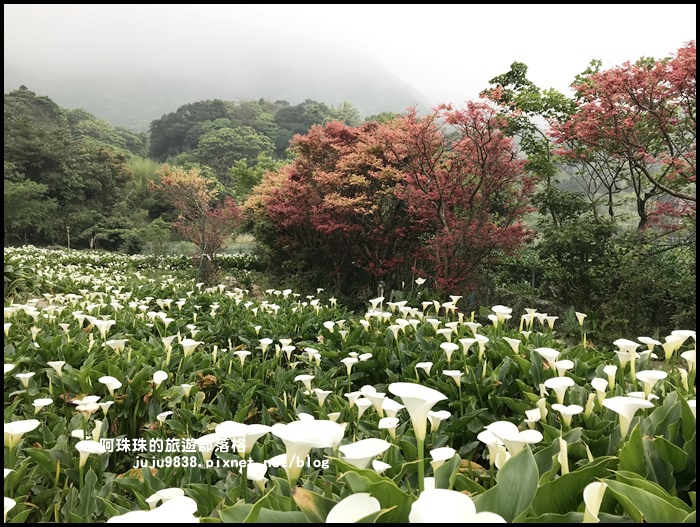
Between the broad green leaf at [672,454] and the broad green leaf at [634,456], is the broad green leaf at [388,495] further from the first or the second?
the broad green leaf at [672,454]

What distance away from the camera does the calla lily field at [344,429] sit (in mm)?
774

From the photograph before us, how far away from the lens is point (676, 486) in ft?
3.51

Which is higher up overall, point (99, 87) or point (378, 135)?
point (99, 87)

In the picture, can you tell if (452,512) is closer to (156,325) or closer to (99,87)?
(156,325)

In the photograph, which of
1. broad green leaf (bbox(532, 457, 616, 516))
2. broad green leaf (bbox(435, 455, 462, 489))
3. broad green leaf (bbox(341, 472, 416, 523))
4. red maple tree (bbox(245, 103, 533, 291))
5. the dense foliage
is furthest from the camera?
red maple tree (bbox(245, 103, 533, 291))

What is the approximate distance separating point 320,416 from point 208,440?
819mm

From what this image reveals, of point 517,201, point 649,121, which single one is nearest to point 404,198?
point 517,201

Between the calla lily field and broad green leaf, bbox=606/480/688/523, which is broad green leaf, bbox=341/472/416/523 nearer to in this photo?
the calla lily field

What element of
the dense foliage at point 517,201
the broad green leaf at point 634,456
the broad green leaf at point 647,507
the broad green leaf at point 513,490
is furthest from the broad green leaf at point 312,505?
the dense foliage at point 517,201

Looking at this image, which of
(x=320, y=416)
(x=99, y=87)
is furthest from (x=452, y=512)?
(x=99, y=87)

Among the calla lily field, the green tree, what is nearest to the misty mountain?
the green tree

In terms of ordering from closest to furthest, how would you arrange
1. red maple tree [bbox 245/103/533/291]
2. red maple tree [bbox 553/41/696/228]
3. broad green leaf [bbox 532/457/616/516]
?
broad green leaf [bbox 532/457/616/516]
red maple tree [bbox 553/41/696/228]
red maple tree [bbox 245/103/533/291]

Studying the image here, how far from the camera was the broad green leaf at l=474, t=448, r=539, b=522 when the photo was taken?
0.74m

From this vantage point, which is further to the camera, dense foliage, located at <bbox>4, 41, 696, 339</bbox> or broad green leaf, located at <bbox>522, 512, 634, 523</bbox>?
dense foliage, located at <bbox>4, 41, 696, 339</bbox>
